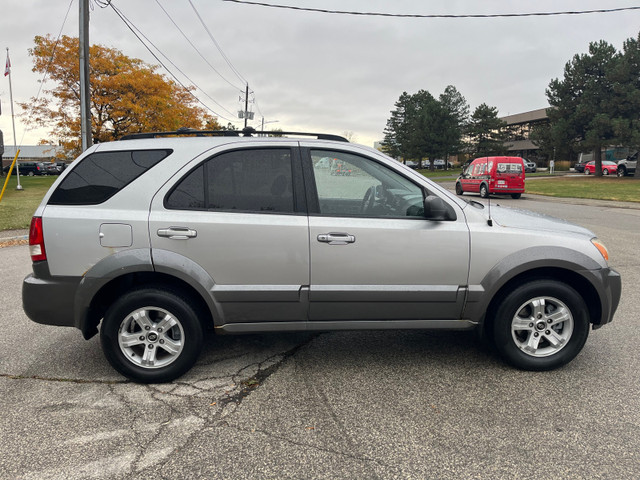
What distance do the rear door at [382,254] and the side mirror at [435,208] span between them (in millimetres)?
70

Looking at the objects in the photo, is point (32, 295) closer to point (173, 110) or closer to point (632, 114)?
point (173, 110)

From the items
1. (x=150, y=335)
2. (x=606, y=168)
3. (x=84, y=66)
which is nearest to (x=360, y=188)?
(x=150, y=335)

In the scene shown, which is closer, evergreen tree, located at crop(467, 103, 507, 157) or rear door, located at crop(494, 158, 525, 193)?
rear door, located at crop(494, 158, 525, 193)

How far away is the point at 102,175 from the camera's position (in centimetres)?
352

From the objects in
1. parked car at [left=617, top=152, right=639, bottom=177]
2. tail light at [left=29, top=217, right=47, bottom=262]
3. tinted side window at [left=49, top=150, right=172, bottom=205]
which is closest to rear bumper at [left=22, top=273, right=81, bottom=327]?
tail light at [left=29, top=217, right=47, bottom=262]

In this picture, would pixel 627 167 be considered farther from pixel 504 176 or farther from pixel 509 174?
pixel 504 176

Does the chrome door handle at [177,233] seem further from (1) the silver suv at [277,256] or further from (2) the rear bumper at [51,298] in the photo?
(2) the rear bumper at [51,298]

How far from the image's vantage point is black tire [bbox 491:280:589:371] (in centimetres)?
360

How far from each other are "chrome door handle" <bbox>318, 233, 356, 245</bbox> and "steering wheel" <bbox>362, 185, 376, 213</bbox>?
0.92 feet

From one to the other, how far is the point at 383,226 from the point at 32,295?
2561 mm

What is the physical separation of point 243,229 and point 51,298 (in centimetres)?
146

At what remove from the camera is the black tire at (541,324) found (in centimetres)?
360

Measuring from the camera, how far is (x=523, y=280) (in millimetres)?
3684

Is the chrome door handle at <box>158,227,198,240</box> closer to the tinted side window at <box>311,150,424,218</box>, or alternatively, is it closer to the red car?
the tinted side window at <box>311,150,424,218</box>
